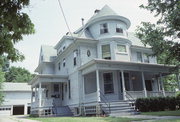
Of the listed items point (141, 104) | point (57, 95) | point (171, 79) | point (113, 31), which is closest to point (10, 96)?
point (57, 95)

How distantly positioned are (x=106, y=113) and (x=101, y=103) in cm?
96

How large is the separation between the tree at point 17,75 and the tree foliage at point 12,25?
58.6 meters

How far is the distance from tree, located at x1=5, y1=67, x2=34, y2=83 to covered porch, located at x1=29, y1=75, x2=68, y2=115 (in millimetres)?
40073

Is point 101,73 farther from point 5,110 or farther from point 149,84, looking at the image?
point 5,110

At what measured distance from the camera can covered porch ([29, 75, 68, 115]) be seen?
59.7 feet

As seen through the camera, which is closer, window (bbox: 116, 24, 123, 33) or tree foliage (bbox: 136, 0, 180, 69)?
tree foliage (bbox: 136, 0, 180, 69)

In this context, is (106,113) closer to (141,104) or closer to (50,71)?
(141,104)

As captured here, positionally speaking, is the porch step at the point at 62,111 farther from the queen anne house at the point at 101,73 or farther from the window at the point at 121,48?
the window at the point at 121,48

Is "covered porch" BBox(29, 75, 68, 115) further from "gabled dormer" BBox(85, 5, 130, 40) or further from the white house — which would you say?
the white house

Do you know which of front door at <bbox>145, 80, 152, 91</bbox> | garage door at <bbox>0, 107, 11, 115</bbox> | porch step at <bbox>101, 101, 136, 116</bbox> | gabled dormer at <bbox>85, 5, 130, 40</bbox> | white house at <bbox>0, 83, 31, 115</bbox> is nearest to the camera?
porch step at <bbox>101, 101, 136, 116</bbox>

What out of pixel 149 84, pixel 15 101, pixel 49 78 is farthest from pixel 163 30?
pixel 15 101

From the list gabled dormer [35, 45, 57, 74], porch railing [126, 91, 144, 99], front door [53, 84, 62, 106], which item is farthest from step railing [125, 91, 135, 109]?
gabled dormer [35, 45, 57, 74]

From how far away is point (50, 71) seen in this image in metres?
25.1

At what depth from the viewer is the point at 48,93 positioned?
73.9 feet
